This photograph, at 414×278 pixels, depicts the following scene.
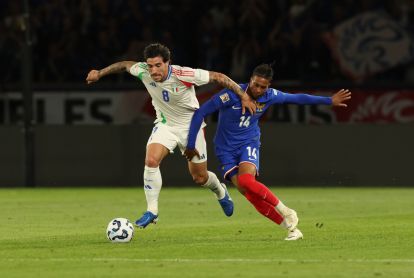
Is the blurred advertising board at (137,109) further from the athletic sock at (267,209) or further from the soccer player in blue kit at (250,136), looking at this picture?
the athletic sock at (267,209)

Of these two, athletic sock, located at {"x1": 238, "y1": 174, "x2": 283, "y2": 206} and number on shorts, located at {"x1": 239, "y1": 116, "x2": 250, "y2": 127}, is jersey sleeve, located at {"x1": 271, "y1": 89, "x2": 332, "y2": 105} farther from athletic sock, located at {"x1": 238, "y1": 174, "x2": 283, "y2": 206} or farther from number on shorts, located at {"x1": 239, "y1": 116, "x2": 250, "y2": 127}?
athletic sock, located at {"x1": 238, "y1": 174, "x2": 283, "y2": 206}

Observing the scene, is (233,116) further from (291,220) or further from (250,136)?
(291,220)

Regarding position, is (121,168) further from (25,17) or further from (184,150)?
(184,150)

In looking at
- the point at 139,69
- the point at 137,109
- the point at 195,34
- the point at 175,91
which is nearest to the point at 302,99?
the point at 175,91

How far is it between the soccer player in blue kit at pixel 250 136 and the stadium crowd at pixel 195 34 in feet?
33.5

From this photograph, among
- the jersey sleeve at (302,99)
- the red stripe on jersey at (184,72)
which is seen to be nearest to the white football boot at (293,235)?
the jersey sleeve at (302,99)

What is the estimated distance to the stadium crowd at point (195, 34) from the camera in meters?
23.4

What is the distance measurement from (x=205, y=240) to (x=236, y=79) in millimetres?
10910

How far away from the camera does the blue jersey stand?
12744 mm

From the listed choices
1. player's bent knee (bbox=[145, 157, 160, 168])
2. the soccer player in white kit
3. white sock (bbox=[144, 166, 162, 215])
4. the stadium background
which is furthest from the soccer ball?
the stadium background

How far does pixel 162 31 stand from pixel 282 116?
9.40 feet

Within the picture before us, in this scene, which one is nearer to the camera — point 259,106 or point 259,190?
point 259,190

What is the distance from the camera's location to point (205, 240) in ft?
41.2

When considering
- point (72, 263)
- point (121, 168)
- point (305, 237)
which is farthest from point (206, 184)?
point (121, 168)
